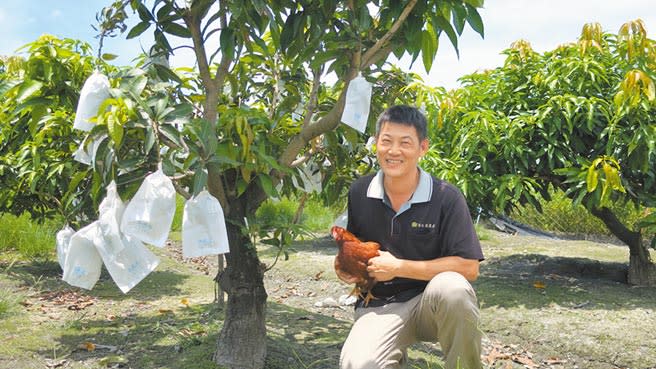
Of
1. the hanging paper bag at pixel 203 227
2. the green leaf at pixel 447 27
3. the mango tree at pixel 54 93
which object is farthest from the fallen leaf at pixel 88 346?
the green leaf at pixel 447 27

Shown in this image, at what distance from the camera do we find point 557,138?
4.18 metres

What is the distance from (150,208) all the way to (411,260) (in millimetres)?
847

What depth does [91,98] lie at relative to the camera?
75.2 inches

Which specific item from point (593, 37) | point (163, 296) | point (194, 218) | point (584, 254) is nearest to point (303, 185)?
point (194, 218)

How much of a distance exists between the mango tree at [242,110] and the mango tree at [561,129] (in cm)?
157

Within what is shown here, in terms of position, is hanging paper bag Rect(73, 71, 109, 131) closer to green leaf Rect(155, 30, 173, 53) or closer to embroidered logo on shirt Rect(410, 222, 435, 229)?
green leaf Rect(155, 30, 173, 53)

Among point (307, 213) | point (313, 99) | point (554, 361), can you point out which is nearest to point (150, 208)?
point (313, 99)

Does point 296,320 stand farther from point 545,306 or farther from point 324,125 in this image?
point 545,306

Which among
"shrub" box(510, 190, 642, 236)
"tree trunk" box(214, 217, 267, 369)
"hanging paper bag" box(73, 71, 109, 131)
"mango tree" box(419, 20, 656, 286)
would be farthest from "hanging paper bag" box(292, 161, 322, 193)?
"shrub" box(510, 190, 642, 236)

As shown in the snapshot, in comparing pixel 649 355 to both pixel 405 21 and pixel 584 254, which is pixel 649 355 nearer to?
pixel 405 21

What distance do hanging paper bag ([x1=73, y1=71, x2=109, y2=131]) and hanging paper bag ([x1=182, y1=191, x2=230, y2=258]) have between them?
410 mm

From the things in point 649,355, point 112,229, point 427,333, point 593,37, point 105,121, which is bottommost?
point 649,355

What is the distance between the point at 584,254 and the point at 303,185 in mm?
4543

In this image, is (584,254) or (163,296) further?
(584,254)
